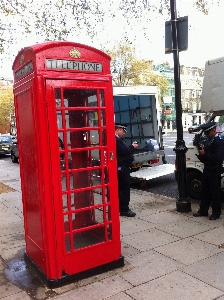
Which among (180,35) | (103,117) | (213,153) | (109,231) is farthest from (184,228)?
(180,35)

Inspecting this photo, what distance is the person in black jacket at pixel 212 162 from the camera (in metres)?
5.50

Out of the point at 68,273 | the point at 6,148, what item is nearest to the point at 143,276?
the point at 68,273

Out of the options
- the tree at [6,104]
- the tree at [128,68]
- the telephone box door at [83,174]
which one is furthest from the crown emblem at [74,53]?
the tree at [6,104]

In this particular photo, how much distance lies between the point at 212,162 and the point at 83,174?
108 inches

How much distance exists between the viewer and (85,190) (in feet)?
12.1

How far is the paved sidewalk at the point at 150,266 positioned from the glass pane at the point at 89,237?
41 cm

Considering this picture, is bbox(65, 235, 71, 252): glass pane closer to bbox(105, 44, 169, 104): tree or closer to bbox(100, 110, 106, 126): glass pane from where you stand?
bbox(100, 110, 106, 126): glass pane

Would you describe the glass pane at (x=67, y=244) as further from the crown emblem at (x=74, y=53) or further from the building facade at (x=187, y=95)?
the building facade at (x=187, y=95)

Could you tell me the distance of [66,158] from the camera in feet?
11.3

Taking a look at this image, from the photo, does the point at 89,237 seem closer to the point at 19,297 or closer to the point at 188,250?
the point at 19,297

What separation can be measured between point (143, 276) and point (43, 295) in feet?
3.84

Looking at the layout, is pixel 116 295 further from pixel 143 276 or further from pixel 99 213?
pixel 99 213

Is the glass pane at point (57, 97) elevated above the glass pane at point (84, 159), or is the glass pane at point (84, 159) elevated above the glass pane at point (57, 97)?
the glass pane at point (57, 97)

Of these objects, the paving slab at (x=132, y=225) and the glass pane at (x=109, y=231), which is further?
the paving slab at (x=132, y=225)
